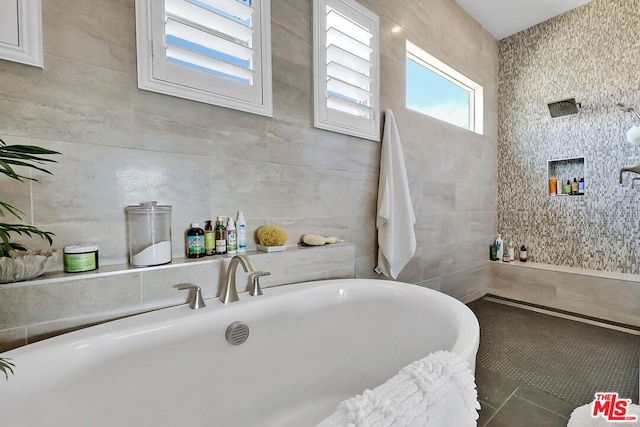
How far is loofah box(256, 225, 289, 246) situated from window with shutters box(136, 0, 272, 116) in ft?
1.96

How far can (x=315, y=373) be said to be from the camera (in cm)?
129

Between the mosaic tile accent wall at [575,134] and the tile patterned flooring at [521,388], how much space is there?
83 centimetres

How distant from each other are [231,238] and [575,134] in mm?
3112

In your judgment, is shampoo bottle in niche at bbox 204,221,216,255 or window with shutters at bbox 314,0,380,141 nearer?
shampoo bottle in niche at bbox 204,221,216,255

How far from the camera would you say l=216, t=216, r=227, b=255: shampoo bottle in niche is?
1.33m

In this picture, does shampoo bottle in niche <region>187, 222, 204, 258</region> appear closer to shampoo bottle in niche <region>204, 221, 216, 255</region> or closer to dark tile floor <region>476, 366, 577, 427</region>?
shampoo bottle in niche <region>204, 221, 216, 255</region>

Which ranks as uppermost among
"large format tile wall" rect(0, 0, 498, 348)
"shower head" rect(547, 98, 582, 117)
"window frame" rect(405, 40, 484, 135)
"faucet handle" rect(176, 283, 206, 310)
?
"window frame" rect(405, 40, 484, 135)

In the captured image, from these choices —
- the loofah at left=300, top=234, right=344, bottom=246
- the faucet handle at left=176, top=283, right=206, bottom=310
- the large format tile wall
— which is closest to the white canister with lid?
the large format tile wall

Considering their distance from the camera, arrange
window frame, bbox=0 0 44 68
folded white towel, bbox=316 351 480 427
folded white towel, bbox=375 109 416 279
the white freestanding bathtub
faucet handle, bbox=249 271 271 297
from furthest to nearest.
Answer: folded white towel, bbox=375 109 416 279 < faucet handle, bbox=249 271 271 297 < window frame, bbox=0 0 44 68 < the white freestanding bathtub < folded white towel, bbox=316 351 480 427

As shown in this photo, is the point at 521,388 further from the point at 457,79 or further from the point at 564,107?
the point at 457,79

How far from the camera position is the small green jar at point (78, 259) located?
980 millimetres

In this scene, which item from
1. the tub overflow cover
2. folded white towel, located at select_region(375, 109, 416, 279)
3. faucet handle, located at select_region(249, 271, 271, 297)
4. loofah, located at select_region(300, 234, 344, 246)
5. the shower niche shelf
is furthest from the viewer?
the shower niche shelf

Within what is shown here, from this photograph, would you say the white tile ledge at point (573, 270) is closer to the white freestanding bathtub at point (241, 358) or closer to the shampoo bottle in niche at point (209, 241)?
the white freestanding bathtub at point (241, 358)

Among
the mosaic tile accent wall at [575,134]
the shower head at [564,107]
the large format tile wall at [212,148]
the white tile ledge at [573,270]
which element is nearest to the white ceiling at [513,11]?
the mosaic tile accent wall at [575,134]
